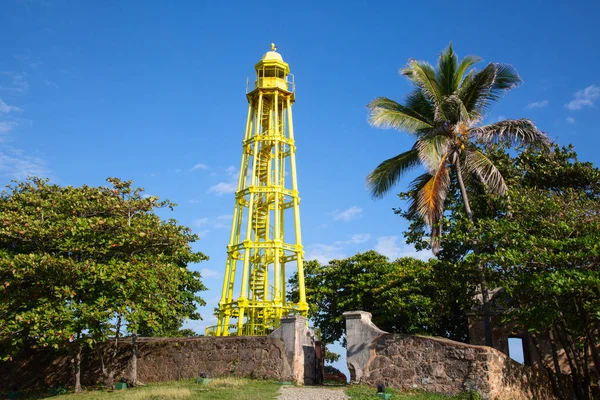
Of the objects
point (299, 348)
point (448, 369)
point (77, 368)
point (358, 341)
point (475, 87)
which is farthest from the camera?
point (475, 87)

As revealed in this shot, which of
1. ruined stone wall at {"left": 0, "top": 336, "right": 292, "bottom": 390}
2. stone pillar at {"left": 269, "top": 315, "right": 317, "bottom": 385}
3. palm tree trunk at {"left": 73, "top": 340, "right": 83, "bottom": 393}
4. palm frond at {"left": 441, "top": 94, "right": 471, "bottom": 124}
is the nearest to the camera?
stone pillar at {"left": 269, "top": 315, "right": 317, "bottom": 385}

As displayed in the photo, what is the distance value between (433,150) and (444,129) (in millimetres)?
1484

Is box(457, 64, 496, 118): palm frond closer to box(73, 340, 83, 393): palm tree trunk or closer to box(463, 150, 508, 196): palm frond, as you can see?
box(463, 150, 508, 196): palm frond

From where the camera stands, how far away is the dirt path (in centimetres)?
1289

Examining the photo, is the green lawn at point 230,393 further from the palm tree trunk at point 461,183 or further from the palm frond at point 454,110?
the palm frond at point 454,110

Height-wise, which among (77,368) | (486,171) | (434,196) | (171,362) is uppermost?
(486,171)

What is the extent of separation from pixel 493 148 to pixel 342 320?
15444mm

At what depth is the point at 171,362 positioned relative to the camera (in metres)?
17.9

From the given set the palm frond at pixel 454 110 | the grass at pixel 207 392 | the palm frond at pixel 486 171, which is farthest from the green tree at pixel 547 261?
the grass at pixel 207 392

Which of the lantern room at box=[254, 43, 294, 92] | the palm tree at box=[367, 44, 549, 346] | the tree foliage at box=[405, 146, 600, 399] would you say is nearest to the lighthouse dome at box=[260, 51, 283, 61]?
the lantern room at box=[254, 43, 294, 92]

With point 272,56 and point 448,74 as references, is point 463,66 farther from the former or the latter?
point 272,56

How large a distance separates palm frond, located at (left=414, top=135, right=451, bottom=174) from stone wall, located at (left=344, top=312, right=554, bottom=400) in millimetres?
4921

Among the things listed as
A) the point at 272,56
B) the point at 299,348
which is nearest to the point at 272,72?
the point at 272,56

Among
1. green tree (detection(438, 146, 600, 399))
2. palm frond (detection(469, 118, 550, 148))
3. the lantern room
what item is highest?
the lantern room
